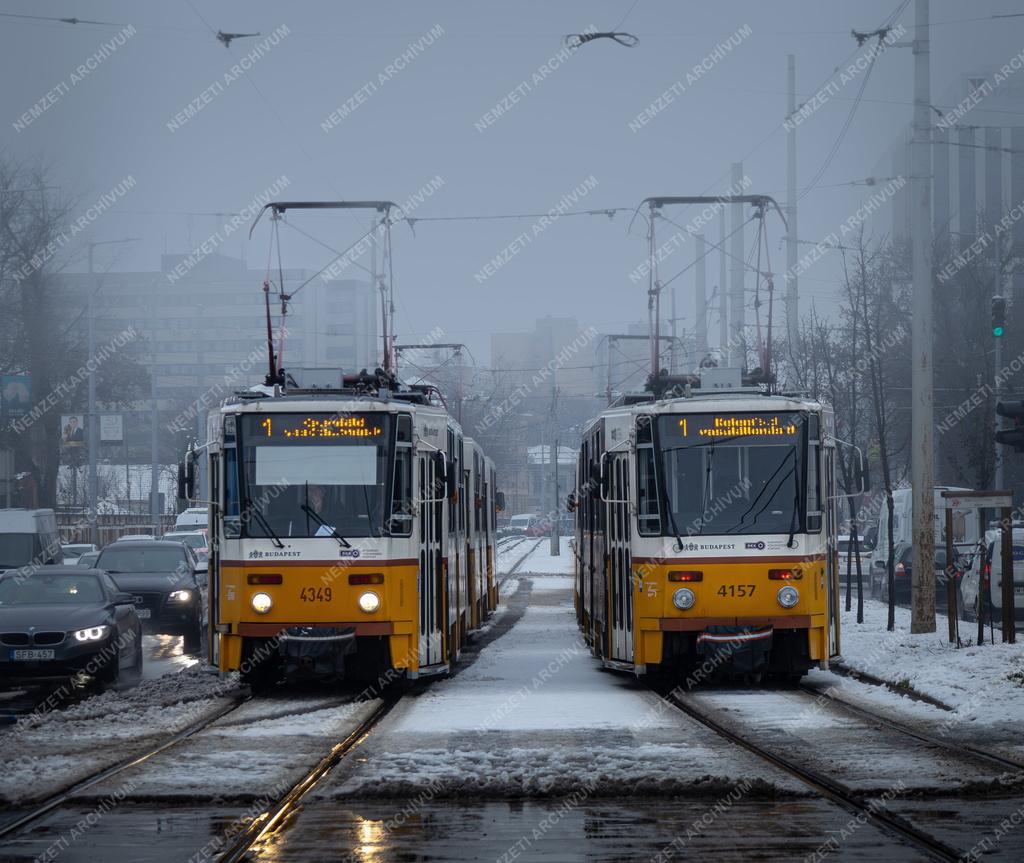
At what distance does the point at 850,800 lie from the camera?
31.3ft

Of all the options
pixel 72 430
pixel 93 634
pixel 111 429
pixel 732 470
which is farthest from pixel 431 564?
pixel 111 429

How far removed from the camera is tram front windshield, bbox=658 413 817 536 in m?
17.0

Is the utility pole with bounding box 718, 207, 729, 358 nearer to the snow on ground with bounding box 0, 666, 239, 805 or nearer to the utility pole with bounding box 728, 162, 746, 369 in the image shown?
the utility pole with bounding box 728, 162, 746, 369

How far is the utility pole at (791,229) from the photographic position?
123 feet

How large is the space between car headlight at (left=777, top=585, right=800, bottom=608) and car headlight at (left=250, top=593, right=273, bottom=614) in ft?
16.7

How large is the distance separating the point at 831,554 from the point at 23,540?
20.2 meters

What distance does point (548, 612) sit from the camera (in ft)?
114

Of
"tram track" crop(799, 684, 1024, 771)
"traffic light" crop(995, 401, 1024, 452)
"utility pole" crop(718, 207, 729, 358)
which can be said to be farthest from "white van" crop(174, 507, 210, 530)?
"traffic light" crop(995, 401, 1024, 452)

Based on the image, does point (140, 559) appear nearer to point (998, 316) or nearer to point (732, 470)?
point (732, 470)

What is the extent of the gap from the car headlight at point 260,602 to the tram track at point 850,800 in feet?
16.8

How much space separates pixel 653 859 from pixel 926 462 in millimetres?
14828

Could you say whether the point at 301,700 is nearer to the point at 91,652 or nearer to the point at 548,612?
the point at 91,652

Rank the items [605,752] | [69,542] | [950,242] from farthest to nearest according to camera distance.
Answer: [69,542]
[950,242]
[605,752]

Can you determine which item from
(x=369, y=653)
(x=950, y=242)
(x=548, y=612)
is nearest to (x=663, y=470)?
(x=369, y=653)
